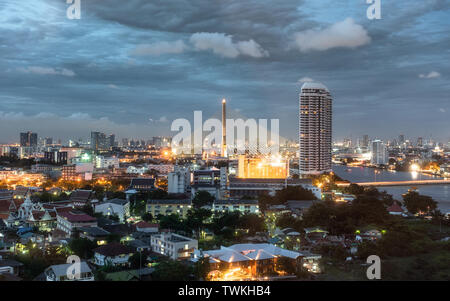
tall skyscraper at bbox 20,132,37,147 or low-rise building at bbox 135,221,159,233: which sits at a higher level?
tall skyscraper at bbox 20,132,37,147

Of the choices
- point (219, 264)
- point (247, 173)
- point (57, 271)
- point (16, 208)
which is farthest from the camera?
point (247, 173)

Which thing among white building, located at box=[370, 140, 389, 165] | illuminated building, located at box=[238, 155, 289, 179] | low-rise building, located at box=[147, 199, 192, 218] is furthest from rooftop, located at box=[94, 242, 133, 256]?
white building, located at box=[370, 140, 389, 165]

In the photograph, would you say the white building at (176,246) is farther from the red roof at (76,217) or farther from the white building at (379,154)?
the white building at (379,154)

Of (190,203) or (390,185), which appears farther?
(390,185)

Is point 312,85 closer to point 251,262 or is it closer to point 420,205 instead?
point 420,205

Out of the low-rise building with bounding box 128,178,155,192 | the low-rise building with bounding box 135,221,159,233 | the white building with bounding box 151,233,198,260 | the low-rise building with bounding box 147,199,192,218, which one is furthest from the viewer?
the low-rise building with bounding box 128,178,155,192

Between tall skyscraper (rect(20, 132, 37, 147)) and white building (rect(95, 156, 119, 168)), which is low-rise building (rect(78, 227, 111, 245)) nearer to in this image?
white building (rect(95, 156, 119, 168))
